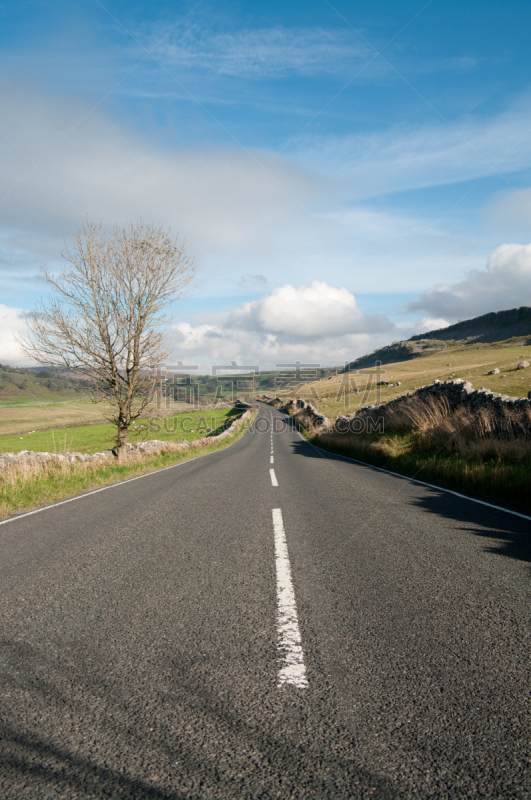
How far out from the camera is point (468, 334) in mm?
160125

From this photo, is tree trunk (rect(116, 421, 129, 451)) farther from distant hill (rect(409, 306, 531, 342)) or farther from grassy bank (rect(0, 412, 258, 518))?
distant hill (rect(409, 306, 531, 342))

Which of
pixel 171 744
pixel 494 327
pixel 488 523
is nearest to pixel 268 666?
pixel 171 744

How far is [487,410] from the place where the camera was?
13461 mm

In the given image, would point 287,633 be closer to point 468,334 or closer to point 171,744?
point 171,744

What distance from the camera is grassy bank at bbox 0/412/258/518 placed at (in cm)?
927

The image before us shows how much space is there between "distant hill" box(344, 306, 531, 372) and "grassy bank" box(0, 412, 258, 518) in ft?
425

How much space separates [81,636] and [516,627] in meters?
3.37

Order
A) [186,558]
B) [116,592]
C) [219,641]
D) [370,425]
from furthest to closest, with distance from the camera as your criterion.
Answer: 1. [370,425]
2. [186,558]
3. [116,592]
4. [219,641]

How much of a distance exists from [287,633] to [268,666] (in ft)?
1.49

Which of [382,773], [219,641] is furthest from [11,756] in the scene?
[382,773]

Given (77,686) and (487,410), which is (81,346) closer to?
(487,410)

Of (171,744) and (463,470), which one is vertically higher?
(171,744)

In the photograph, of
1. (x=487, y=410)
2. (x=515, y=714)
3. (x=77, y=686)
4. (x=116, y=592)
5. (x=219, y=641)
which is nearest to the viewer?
(x=515, y=714)

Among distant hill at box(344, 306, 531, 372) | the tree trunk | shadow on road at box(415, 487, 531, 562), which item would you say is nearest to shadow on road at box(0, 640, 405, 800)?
shadow on road at box(415, 487, 531, 562)
